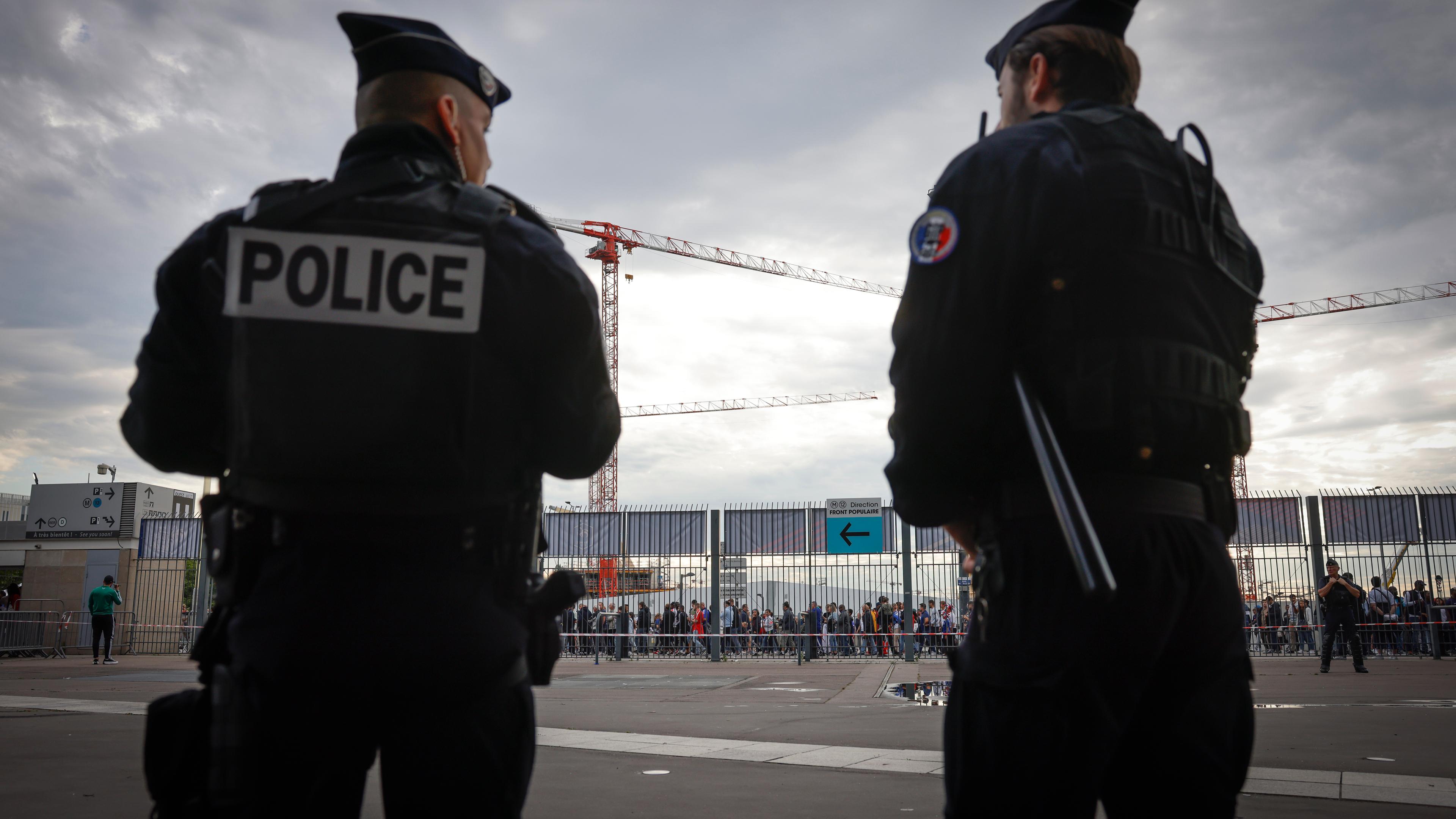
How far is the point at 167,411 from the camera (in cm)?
189

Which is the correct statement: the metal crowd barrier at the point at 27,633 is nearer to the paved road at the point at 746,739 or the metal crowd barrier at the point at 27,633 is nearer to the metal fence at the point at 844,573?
the paved road at the point at 746,739

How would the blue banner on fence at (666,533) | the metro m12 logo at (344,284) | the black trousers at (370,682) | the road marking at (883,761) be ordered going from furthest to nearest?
1. the blue banner on fence at (666,533)
2. the road marking at (883,761)
3. the metro m12 logo at (344,284)
4. the black trousers at (370,682)

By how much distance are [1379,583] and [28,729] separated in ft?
73.2

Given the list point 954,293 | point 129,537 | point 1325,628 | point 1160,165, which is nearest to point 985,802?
point 954,293

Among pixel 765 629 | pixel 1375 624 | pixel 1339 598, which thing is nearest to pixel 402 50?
pixel 1339 598

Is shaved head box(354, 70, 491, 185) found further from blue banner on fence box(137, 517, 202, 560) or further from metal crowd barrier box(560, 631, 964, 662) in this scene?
blue banner on fence box(137, 517, 202, 560)

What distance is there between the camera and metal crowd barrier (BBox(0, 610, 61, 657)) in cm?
2286

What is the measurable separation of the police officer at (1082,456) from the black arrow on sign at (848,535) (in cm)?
1837

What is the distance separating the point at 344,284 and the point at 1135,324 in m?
1.32

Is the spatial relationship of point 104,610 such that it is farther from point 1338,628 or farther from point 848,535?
point 1338,628

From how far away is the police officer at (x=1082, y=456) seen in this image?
1473 millimetres

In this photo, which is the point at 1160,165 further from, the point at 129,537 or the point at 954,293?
the point at 129,537

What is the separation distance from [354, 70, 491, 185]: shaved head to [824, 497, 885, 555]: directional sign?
59.5ft

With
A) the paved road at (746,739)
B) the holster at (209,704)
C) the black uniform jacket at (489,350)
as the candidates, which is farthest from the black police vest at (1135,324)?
the paved road at (746,739)
